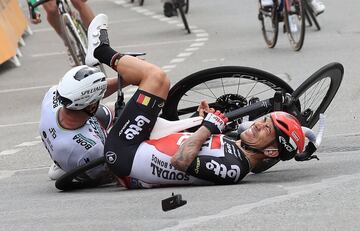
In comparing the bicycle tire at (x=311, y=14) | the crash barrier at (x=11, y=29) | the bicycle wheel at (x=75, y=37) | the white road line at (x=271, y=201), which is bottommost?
the crash barrier at (x=11, y=29)

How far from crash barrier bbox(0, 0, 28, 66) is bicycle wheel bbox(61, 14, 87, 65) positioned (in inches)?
148

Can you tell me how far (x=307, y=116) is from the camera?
742 cm

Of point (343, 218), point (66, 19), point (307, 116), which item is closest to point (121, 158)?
point (307, 116)

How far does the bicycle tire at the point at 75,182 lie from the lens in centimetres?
684

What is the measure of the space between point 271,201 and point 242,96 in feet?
6.65

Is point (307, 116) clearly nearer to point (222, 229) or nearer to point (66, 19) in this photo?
point (222, 229)

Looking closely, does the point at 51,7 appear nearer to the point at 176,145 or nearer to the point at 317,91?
the point at 317,91

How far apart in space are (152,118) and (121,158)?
0.36 metres

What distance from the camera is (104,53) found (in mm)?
7035

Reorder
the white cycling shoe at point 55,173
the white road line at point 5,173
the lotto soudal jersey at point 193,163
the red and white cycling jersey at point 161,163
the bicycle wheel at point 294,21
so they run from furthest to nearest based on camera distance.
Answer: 1. the bicycle wheel at point 294,21
2. the white road line at point 5,173
3. the white cycling shoe at point 55,173
4. the red and white cycling jersey at point 161,163
5. the lotto soudal jersey at point 193,163

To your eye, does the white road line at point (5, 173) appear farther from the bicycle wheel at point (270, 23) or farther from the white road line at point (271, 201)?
the bicycle wheel at point (270, 23)

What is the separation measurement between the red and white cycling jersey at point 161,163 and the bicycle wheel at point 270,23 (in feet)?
25.5

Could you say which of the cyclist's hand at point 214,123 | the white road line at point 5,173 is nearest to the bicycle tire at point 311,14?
the white road line at point 5,173

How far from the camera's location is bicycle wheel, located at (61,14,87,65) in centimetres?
1179
